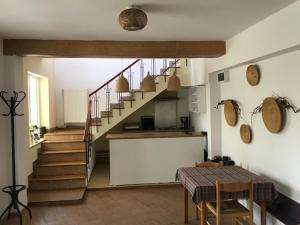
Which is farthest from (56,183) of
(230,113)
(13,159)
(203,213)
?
(230,113)

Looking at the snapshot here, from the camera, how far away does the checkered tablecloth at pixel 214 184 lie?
3.11 meters

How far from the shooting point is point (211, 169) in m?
3.95

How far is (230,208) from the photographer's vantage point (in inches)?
133

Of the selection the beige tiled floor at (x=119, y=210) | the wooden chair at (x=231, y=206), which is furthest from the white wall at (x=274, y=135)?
the beige tiled floor at (x=119, y=210)

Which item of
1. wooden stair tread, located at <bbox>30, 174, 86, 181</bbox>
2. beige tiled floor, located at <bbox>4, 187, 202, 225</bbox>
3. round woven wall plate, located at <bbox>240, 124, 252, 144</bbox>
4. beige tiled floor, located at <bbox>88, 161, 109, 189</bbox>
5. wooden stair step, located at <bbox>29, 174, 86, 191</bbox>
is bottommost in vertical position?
beige tiled floor, located at <bbox>4, 187, 202, 225</bbox>

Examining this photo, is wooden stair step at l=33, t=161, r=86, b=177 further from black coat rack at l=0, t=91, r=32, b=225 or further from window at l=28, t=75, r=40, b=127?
black coat rack at l=0, t=91, r=32, b=225

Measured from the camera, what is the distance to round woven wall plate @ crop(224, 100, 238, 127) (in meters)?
4.53

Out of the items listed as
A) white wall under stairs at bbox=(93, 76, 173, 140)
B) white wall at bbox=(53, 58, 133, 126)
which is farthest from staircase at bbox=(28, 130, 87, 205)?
white wall at bbox=(53, 58, 133, 126)

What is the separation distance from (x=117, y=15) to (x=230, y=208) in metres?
2.52

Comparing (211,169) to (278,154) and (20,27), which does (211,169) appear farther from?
(20,27)

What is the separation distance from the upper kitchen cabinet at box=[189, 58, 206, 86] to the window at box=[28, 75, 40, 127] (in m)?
3.48

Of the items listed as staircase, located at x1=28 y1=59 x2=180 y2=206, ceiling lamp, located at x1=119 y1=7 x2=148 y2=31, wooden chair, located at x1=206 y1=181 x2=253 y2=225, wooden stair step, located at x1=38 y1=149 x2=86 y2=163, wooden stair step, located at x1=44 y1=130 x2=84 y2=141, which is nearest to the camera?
ceiling lamp, located at x1=119 y1=7 x2=148 y2=31

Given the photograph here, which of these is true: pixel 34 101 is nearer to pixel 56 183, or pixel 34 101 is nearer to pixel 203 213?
pixel 56 183

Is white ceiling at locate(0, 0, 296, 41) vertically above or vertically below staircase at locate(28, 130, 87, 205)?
above
